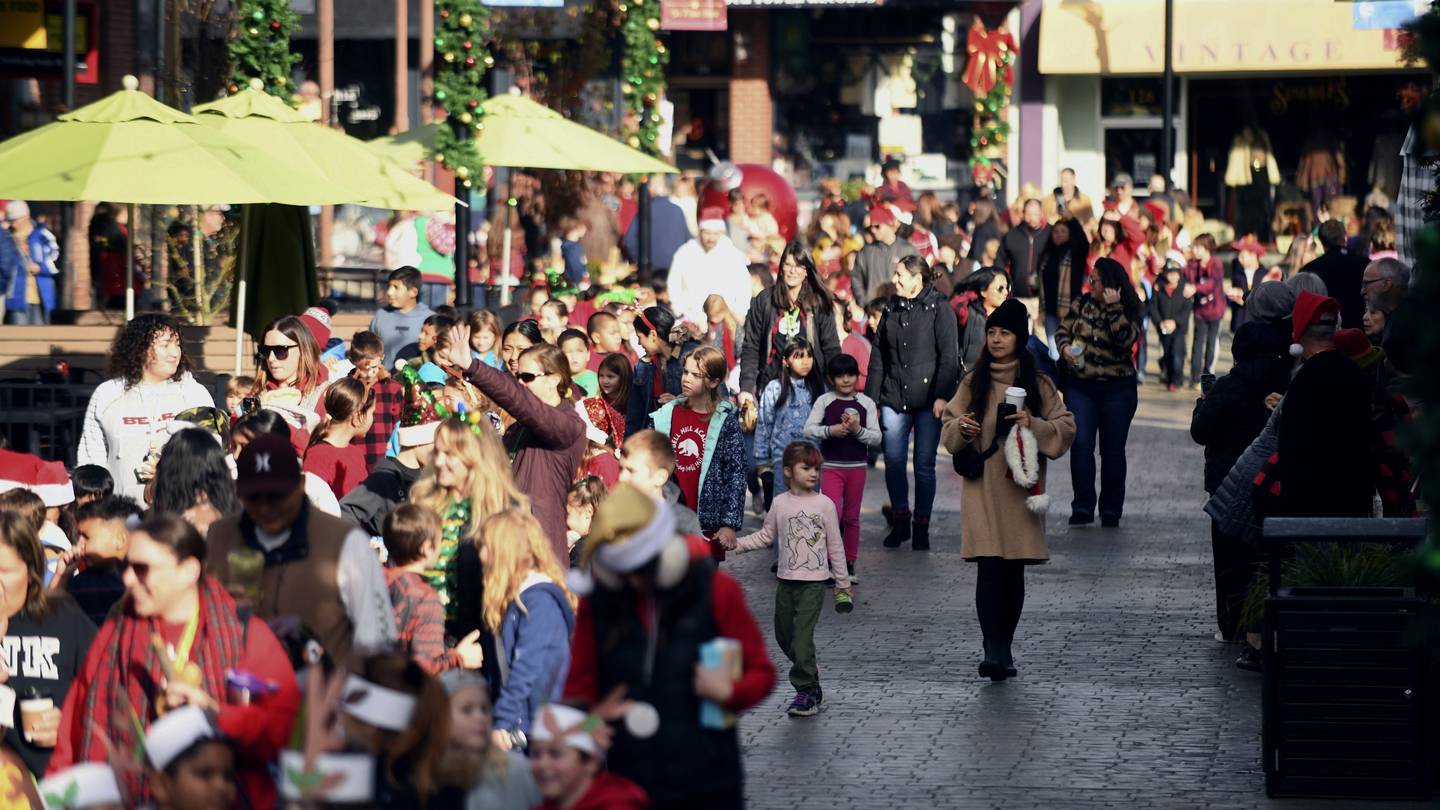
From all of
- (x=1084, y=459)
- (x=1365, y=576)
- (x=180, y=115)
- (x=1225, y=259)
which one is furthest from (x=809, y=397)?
(x=1225, y=259)

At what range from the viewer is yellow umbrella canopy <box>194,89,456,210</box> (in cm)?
1499

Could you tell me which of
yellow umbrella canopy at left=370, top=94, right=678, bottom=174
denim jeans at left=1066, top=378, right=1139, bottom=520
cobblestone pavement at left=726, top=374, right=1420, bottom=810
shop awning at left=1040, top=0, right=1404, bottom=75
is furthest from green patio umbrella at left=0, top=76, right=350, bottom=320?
shop awning at left=1040, top=0, right=1404, bottom=75

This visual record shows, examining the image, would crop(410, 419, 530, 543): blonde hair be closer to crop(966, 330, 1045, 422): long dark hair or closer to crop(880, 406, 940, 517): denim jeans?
crop(966, 330, 1045, 422): long dark hair

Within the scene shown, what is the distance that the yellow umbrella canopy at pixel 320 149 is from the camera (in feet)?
49.2

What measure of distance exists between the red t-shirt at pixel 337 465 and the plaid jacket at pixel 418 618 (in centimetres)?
300

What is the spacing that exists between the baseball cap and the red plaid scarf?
26.6 inches

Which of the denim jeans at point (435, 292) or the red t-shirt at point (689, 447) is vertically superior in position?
the denim jeans at point (435, 292)

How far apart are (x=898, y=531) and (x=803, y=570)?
5231mm

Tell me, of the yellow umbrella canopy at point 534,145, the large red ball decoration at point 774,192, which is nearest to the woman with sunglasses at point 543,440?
the yellow umbrella canopy at point 534,145

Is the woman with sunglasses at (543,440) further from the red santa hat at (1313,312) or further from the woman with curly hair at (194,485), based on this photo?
the red santa hat at (1313,312)

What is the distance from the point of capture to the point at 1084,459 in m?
15.8

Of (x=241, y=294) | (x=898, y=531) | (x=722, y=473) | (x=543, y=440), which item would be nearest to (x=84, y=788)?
(x=543, y=440)

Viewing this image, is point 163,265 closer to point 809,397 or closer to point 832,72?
point 809,397

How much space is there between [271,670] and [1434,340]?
3.24 metres
